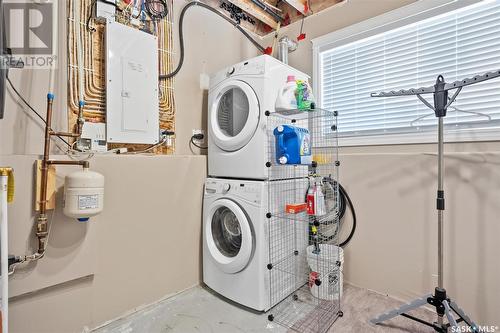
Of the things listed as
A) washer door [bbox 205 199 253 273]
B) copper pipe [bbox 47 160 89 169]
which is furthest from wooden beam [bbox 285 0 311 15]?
copper pipe [bbox 47 160 89 169]

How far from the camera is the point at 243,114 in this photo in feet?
6.43

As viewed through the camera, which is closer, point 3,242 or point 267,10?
point 3,242

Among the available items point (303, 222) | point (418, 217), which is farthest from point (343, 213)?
point (418, 217)

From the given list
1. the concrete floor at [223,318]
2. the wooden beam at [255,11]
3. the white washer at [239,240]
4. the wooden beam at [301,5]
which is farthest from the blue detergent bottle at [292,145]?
the wooden beam at [255,11]

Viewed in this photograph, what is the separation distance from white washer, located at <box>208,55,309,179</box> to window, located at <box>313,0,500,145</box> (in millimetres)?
459

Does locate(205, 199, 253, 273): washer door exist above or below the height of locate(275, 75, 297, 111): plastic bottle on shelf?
below

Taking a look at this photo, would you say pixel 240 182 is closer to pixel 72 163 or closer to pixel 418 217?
pixel 72 163

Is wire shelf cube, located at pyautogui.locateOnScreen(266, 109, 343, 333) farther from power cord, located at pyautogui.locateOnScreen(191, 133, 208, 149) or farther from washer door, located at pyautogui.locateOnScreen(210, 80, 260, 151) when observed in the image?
power cord, located at pyautogui.locateOnScreen(191, 133, 208, 149)

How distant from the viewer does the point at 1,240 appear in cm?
105

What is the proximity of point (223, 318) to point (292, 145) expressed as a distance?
4.11 feet

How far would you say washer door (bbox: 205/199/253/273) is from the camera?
1716mm

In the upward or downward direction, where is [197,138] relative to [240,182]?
upward

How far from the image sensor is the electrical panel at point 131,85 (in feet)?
5.58

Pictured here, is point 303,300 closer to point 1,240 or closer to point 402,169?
point 402,169
